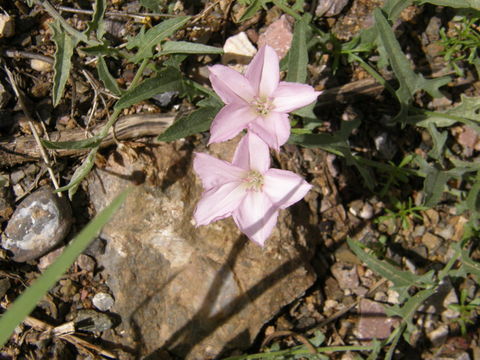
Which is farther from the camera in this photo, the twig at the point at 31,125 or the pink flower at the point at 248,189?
the twig at the point at 31,125

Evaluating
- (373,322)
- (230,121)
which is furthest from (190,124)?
(373,322)

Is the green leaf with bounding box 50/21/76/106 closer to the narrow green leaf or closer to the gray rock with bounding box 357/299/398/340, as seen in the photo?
the narrow green leaf

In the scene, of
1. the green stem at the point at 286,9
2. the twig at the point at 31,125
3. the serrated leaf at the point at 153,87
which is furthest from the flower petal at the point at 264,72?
the twig at the point at 31,125

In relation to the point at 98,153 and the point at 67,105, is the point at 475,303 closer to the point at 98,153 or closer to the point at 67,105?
the point at 98,153

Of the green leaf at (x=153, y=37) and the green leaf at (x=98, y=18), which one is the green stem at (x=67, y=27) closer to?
the green leaf at (x=98, y=18)

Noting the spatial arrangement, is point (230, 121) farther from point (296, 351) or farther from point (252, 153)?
point (296, 351)

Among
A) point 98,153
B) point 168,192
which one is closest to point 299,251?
point 168,192

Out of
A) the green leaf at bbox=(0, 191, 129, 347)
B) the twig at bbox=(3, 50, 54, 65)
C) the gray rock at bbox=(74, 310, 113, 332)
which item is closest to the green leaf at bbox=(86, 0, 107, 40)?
the twig at bbox=(3, 50, 54, 65)
